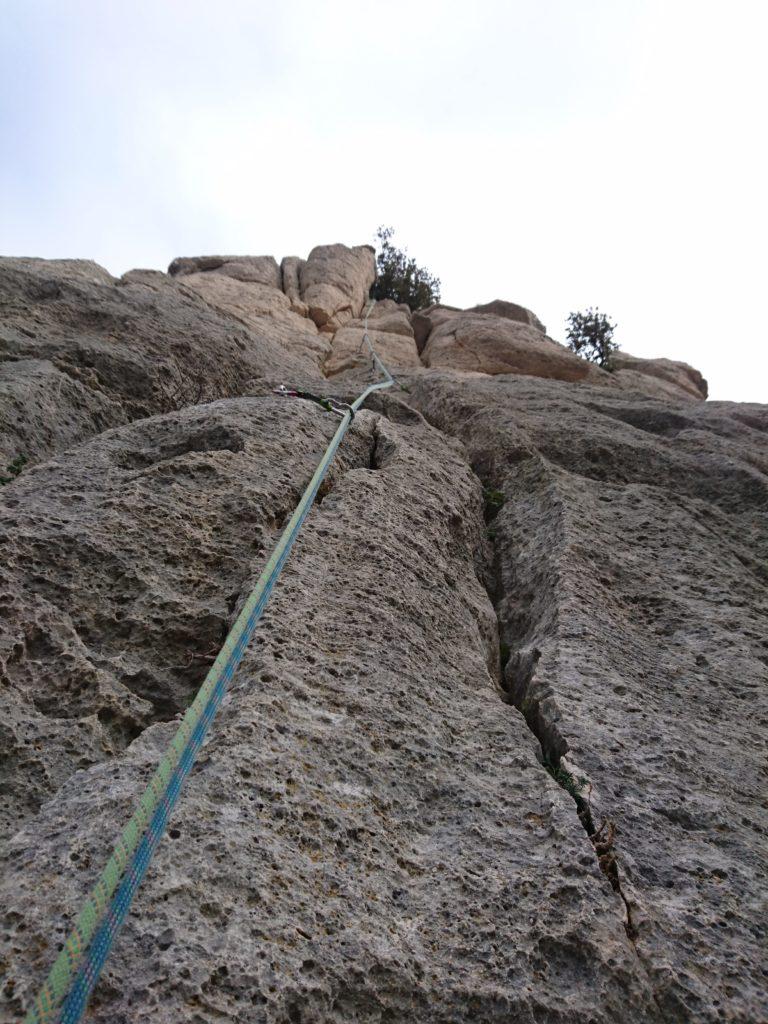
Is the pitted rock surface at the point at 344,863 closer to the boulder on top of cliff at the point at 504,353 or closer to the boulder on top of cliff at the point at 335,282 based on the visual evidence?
the boulder on top of cliff at the point at 504,353

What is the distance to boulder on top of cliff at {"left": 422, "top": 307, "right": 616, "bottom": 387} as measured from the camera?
13.3 metres

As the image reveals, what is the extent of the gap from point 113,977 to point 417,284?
→ 23.0 meters

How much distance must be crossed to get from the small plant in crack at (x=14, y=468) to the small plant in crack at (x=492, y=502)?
3.47m

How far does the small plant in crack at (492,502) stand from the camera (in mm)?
5879

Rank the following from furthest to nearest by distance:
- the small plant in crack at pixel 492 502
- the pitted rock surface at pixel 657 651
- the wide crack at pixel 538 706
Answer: the small plant in crack at pixel 492 502
the wide crack at pixel 538 706
the pitted rock surface at pixel 657 651

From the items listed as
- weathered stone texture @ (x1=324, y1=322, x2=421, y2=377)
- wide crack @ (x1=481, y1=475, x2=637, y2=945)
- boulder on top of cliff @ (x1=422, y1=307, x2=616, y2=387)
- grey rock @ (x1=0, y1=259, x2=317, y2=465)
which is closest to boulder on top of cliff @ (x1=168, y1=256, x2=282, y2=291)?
weathered stone texture @ (x1=324, y1=322, x2=421, y2=377)

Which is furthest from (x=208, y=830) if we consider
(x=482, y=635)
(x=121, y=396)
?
(x=121, y=396)

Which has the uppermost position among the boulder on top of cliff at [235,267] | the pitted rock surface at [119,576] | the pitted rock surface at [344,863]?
the boulder on top of cliff at [235,267]

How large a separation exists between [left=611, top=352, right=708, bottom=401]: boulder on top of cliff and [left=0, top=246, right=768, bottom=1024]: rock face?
7.73 meters

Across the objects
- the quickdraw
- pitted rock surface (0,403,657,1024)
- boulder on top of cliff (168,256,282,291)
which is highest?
boulder on top of cliff (168,256,282,291)

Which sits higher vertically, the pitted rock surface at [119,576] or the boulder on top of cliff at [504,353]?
the boulder on top of cliff at [504,353]

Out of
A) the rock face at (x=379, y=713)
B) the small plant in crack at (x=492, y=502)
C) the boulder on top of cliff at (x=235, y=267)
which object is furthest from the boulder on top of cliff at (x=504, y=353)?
the small plant in crack at (x=492, y=502)

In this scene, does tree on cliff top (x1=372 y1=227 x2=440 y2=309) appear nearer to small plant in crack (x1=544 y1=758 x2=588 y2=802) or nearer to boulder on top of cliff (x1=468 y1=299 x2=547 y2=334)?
boulder on top of cliff (x1=468 y1=299 x2=547 y2=334)

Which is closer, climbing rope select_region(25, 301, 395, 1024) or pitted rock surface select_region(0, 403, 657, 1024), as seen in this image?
climbing rope select_region(25, 301, 395, 1024)
